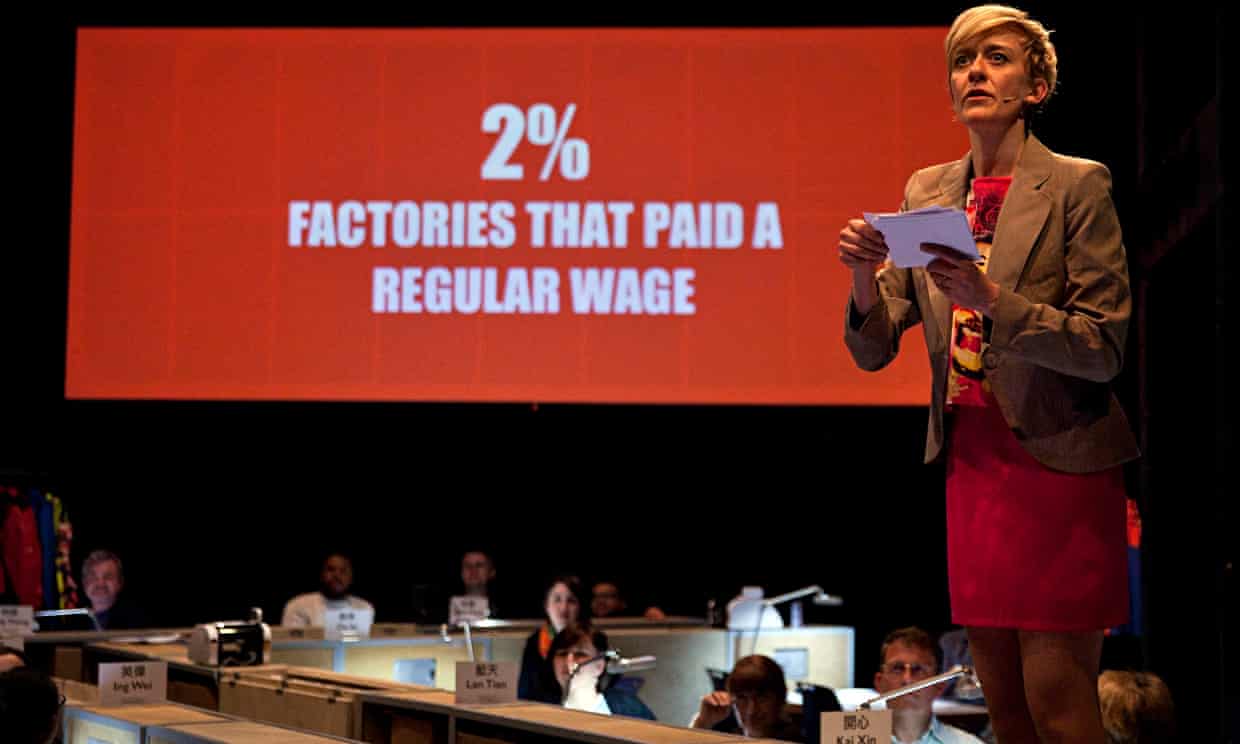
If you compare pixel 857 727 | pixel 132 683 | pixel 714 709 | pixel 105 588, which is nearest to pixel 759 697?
pixel 714 709

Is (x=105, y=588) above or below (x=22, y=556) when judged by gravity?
below

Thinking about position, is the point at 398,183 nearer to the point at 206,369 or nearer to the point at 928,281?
the point at 206,369

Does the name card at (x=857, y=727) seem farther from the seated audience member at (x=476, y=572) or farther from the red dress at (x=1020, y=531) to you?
the seated audience member at (x=476, y=572)

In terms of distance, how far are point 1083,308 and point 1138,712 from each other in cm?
190

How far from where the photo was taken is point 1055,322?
1.74 meters

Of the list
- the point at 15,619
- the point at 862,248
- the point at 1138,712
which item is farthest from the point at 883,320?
the point at 15,619

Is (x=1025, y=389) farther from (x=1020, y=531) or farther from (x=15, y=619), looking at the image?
(x=15, y=619)

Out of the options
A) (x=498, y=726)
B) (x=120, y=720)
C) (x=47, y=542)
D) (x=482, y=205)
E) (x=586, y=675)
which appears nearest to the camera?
(x=120, y=720)

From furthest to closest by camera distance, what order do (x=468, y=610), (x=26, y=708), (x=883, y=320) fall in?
(x=468, y=610), (x=26, y=708), (x=883, y=320)

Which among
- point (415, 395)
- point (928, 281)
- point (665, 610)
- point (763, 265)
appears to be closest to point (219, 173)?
point (415, 395)

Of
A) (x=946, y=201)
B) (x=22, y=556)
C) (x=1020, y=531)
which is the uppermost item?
(x=946, y=201)

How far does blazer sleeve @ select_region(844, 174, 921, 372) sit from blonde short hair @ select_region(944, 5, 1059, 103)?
200 millimetres

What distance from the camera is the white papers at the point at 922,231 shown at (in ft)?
5.47

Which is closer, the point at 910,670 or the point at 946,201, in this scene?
the point at 946,201
